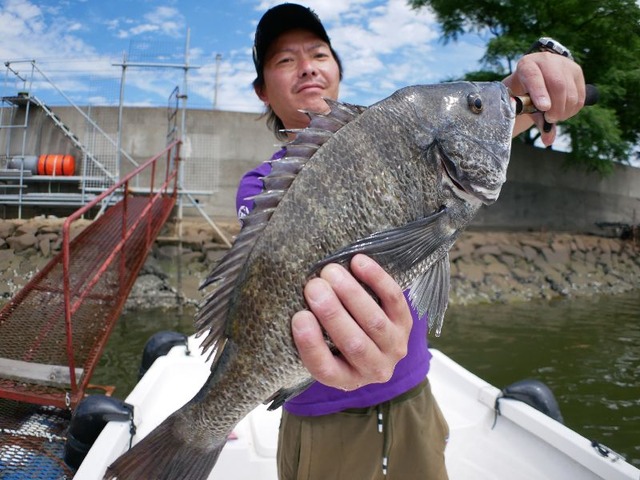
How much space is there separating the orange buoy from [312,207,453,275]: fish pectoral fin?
49.2 ft

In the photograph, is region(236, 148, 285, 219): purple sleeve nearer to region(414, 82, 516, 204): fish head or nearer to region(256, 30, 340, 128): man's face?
region(256, 30, 340, 128): man's face

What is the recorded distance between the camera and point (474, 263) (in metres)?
13.8

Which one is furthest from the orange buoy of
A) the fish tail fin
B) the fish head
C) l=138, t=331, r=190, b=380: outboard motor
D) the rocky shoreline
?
the fish head

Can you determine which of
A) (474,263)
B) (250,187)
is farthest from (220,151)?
(250,187)

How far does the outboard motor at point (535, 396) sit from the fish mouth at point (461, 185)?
240cm

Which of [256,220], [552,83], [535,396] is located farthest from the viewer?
[535,396]

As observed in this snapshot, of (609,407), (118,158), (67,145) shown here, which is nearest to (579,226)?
(609,407)

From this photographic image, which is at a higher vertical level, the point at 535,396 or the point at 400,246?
the point at 400,246

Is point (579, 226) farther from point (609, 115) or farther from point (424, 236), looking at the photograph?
point (424, 236)

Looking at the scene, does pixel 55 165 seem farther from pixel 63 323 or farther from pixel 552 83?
pixel 552 83

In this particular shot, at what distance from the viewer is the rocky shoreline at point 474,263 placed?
11055 millimetres

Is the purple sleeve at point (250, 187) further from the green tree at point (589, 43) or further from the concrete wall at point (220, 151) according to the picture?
the green tree at point (589, 43)

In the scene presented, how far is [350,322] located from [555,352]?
876 cm

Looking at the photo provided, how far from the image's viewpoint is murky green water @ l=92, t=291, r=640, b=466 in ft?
20.2
